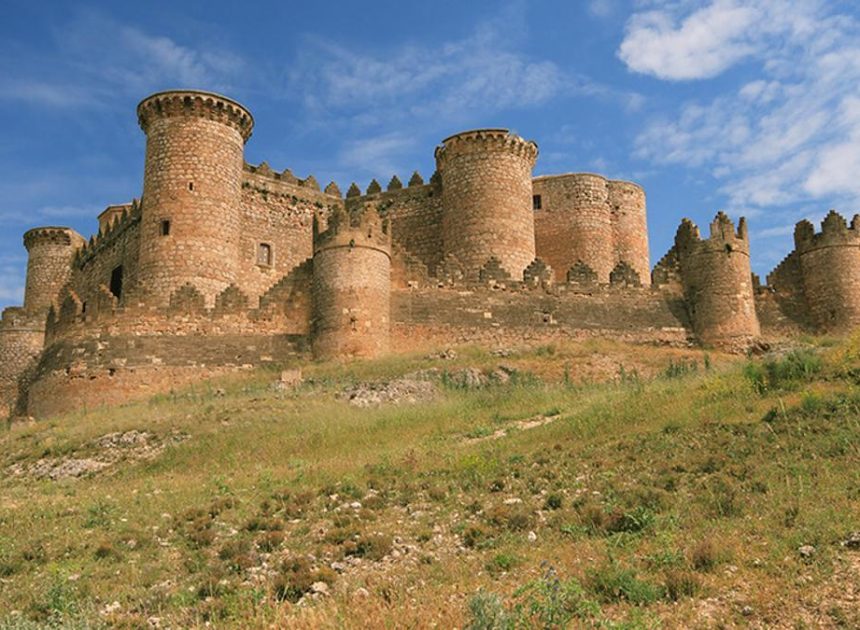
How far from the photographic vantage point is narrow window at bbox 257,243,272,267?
30734 mm

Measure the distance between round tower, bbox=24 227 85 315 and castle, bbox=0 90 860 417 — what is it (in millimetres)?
2846

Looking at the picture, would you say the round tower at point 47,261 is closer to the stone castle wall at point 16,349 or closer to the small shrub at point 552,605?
the stone castle wall at point 16,349

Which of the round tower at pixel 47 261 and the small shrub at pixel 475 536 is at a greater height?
the round tower at pixel 47 261

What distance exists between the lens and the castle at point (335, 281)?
80.1 feet

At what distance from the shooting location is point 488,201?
3061cm

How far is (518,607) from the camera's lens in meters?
6.59

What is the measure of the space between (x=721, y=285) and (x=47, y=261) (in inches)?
1107

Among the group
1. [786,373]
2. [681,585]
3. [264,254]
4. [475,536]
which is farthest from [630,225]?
[681,585]

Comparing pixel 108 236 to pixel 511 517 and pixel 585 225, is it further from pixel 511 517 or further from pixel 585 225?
pixel 511 517

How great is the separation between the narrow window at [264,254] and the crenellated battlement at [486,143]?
752 centimetres

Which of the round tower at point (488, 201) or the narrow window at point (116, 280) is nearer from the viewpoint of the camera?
the round tower at point (488, 201)

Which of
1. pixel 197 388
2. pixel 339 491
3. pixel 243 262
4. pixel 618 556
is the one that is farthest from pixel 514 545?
pixel 243 262

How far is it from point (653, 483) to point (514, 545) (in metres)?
2.21

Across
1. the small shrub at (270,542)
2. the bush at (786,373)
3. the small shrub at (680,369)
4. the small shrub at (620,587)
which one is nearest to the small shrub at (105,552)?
the small shrub at (270,542)
